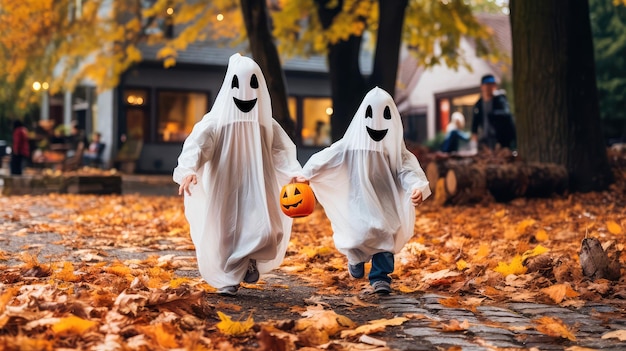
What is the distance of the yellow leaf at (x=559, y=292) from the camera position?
17.8 feet

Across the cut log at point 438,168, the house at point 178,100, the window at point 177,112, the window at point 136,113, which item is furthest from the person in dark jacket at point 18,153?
the cut log at point 438,168

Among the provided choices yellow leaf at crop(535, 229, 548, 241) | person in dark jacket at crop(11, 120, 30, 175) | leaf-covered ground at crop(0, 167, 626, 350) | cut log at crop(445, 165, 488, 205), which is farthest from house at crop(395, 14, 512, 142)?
yellow leaf at crop(535, 229, 548, 241)

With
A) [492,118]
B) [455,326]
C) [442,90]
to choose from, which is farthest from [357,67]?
[442,90]

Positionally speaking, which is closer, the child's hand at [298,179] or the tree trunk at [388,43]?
the child's hand at [298,179]

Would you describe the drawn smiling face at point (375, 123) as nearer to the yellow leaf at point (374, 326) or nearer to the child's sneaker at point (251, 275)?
the child's sneaker at point (251, 275)

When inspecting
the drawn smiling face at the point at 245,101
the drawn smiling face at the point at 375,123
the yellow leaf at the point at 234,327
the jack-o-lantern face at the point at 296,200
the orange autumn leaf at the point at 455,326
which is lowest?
the orange autumn leaf at the point at 455,326

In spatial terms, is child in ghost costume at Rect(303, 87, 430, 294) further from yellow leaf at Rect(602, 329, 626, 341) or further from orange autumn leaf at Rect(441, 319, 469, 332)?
yellow leaf at Rect(602, 329, 626, 341)

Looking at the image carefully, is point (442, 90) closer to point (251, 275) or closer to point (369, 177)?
point (369, 177)

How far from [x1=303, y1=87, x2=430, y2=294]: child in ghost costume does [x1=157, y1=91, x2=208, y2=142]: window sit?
25.6 m

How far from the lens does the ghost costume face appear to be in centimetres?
592

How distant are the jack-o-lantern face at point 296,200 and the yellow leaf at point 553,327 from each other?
5.28 feet

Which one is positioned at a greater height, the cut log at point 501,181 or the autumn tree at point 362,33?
the autumn tree at point 362,33

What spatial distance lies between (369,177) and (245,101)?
3.41 feet

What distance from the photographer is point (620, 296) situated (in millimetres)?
5590
